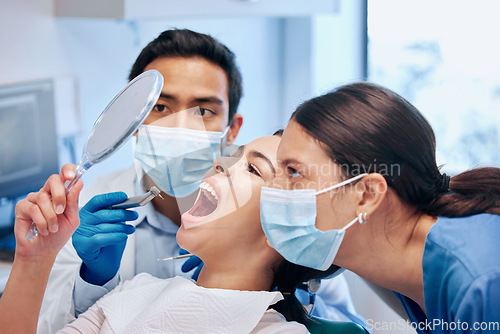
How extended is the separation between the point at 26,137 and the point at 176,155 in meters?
1.19

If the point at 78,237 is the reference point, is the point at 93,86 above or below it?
above

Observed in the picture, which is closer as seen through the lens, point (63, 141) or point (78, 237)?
point (78, 237)

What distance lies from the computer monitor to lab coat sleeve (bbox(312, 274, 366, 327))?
1354 mm

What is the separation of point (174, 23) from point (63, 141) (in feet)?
3.19

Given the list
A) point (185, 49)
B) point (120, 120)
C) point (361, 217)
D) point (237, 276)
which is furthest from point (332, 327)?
point (185, 49)

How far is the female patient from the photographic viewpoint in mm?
1223

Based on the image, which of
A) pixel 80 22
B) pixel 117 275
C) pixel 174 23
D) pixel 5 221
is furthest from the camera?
pixel 174 23

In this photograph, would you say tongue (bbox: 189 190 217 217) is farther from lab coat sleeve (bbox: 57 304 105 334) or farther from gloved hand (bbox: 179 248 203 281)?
lab coat sleeve (bbox: 57 304 105 334)

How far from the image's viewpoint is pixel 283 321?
1339mm

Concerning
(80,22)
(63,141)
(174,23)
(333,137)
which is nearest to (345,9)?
(174,23)

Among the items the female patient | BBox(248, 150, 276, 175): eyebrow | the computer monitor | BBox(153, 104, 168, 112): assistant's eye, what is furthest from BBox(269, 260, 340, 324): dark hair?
the computer monitor

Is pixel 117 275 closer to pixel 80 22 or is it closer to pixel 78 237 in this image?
pixel 78 237

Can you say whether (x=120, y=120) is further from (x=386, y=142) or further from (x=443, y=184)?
(x=443, y=184)

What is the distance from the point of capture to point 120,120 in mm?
1121
